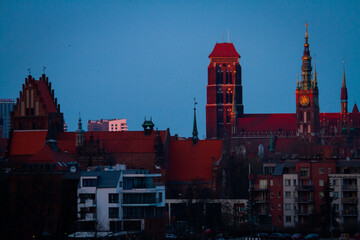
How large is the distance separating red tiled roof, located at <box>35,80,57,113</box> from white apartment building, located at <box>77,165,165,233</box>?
184 ft

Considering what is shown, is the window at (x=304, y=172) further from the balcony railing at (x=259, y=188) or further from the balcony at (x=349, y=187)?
the balcony railing at (x=259, y=188)

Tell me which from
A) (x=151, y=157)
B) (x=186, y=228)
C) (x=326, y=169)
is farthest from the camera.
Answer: (x=151, y=157)

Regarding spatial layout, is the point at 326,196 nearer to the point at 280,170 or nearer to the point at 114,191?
the point at 280,170

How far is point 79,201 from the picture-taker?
114 m

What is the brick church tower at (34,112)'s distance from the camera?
16850cm

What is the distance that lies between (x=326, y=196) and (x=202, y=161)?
177ft

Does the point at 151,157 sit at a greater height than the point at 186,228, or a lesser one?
greater

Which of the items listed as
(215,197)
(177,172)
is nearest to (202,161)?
(177,172)

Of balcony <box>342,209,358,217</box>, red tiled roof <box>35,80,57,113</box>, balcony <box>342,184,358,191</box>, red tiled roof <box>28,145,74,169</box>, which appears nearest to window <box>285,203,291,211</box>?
balcony <box>342,184,358,191</box>

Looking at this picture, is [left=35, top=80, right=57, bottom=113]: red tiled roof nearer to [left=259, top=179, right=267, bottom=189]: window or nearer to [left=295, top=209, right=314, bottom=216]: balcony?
[left=259, top=179, right=267, bottom=189]: window

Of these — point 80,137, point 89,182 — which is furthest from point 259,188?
point 80,137

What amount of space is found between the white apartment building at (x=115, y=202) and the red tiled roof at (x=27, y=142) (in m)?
47.8

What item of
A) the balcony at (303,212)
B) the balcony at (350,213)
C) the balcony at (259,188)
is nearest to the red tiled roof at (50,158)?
the balcony at (259,188)

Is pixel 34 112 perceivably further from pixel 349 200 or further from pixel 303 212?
pixel 349 200
